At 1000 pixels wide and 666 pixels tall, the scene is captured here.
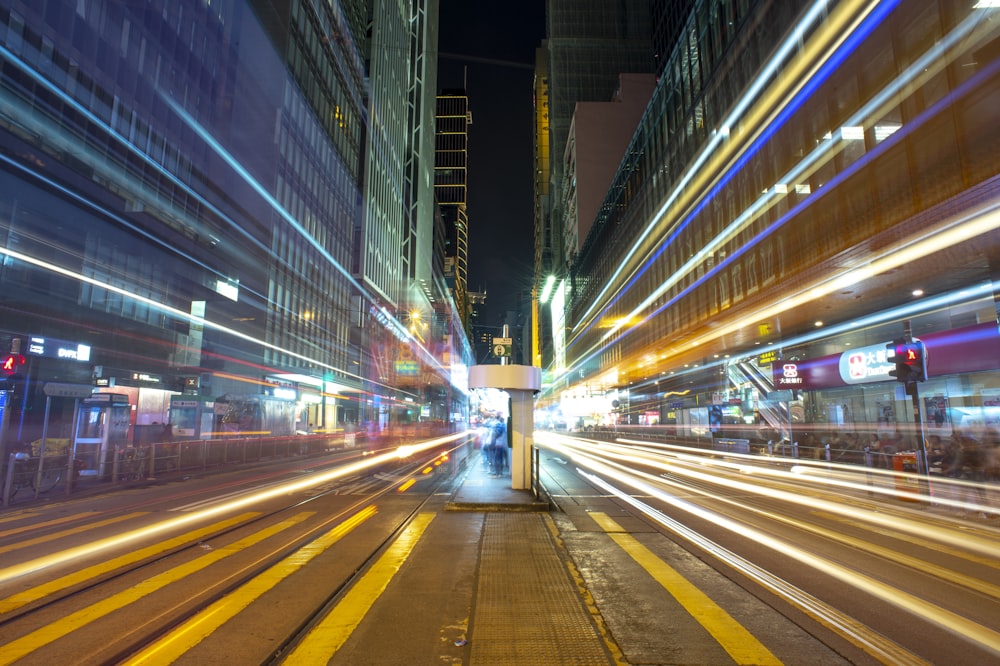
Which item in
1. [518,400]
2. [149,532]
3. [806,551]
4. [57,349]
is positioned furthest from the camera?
[57,349]

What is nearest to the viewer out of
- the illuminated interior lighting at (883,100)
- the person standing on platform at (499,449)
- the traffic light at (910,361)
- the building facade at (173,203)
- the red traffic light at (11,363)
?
the red traffic light at (11,363)

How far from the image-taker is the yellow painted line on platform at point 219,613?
173 inches

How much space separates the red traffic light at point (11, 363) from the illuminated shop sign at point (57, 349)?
18.7 feet

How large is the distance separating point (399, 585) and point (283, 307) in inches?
1629

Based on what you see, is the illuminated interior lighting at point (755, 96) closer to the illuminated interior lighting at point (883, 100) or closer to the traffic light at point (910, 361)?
the illuminated interior lighting at point (883, 100)

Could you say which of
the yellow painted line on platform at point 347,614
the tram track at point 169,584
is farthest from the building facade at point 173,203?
the yellow painted line on platform at point 347,614

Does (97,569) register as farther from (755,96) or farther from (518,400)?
(755,96)

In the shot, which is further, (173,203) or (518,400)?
(173,203)

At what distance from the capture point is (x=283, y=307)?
43969 mm

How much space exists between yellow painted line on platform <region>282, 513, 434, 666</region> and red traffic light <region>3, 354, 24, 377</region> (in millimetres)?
10559

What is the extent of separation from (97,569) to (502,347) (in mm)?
11716

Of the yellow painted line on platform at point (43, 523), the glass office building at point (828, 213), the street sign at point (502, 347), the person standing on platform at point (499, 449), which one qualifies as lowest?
the yellow painted line on platform at point (43, 523)

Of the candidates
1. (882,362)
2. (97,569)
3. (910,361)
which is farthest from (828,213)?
(97,569)

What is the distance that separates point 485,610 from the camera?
5.44 meters
